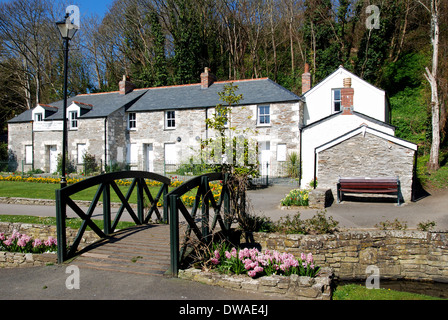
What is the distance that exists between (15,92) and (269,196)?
Result: 3418 cm

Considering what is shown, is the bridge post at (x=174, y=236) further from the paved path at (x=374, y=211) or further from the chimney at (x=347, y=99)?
the chimney at (x=347, y=99)

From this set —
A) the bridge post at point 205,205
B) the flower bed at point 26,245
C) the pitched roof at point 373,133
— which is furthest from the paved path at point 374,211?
the flower bed at point 26,245

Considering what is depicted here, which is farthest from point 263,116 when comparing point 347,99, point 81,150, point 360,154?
point 81,150

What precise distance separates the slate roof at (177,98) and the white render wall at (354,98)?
5.46ft

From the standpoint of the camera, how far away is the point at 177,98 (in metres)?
25.9

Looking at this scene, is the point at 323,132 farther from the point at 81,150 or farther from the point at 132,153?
the point at 81,150

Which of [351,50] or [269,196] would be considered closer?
[269,196]

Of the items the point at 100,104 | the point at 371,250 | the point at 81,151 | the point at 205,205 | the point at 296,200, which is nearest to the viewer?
the point at 205,205

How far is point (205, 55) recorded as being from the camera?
3606 centimetres

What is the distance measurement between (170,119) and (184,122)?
1.34 meters

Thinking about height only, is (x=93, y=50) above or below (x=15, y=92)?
above
